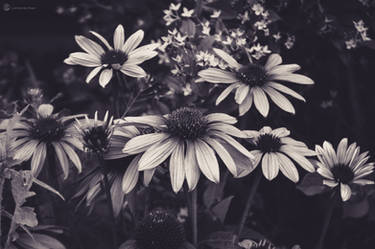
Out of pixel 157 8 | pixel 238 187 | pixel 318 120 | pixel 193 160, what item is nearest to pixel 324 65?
pixel 318 120

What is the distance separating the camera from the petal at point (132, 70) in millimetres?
885

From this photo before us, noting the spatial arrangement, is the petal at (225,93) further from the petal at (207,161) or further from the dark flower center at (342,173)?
the dark flower center at (342,173)

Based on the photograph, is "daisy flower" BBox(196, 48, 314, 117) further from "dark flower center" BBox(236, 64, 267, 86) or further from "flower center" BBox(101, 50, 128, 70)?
"flower center" BBox(101, 50, 128, 70)

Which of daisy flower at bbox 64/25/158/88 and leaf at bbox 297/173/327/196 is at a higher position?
daisy flower at bbox 64/25/158/88

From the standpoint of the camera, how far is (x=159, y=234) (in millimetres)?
850

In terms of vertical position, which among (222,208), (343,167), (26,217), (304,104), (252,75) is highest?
(304,104)

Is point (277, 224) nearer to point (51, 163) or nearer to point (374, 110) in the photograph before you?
point (374, 110)

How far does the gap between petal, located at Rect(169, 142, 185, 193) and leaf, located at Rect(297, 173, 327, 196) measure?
0.86 feet

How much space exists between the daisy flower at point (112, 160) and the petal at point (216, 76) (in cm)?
13

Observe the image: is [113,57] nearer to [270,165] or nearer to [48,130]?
[48,130]

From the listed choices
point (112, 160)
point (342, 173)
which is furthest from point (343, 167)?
point (112, 160)

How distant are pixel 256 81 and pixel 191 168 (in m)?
0.23

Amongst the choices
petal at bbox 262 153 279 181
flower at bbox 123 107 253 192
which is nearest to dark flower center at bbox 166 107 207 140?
flower at bbox 123 107 253 192

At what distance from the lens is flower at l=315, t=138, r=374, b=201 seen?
82cm
